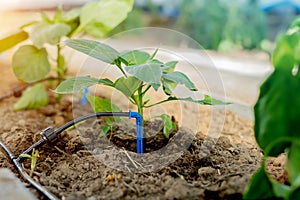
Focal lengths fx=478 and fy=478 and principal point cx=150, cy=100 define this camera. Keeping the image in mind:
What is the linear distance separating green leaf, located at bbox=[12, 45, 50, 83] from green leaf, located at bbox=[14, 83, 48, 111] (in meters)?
0.10

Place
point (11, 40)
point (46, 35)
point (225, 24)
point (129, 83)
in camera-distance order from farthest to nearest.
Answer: point (225, 24)
point (11, 40)
point (46, 35)
point (129, 83)

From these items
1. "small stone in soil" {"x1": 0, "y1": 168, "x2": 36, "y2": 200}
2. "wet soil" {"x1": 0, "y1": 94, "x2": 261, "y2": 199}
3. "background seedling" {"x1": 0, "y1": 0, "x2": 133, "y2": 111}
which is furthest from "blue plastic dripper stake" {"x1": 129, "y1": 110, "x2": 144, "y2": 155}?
"background seedling" {"x1": 0, "y1": 0, "x2": 133, "y2": 111}

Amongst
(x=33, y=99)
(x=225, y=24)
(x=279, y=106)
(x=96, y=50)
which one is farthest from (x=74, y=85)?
(x=225, y=24)

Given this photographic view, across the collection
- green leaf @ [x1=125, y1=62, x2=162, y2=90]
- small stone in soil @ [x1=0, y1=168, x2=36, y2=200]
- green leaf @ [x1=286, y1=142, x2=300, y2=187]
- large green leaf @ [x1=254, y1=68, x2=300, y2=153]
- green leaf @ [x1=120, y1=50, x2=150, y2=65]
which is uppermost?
green leaf @ [x1=120, y1=50, x2=150, y2=65]

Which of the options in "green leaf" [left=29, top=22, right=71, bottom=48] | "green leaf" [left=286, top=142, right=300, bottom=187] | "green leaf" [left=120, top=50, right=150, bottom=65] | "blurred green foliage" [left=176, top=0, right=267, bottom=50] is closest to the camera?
"green leaf" [left=286, top=142, right=300, bottom=187]

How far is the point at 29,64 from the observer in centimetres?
129

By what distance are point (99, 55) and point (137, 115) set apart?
142 mm

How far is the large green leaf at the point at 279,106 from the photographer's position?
72 centimetres

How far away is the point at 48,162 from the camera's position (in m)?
0.96

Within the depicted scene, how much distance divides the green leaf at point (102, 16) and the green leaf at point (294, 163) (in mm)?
661

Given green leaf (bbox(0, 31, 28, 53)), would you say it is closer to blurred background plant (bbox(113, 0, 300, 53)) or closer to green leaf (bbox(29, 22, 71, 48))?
green leaf (bbox(29, 22, 71, 48))

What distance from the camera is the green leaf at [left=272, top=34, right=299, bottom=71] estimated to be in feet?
2.41

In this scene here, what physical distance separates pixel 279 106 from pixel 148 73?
231mm

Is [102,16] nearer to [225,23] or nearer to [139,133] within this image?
[139,133]
